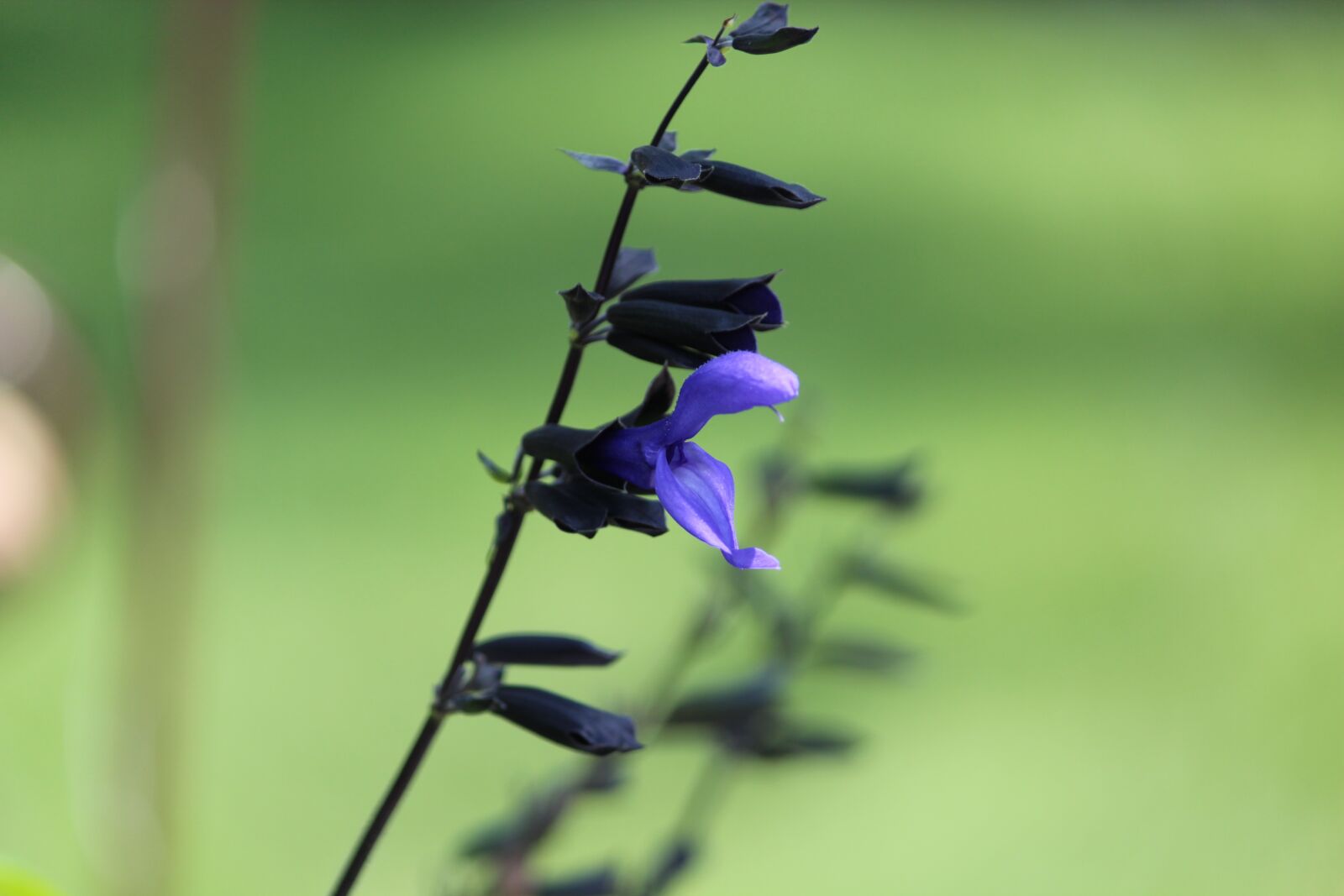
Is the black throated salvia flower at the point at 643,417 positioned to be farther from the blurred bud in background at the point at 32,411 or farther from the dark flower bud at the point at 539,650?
the blurred bud in background at the point at 32,411

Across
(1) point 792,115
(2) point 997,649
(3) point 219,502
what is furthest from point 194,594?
(1) point 792,115

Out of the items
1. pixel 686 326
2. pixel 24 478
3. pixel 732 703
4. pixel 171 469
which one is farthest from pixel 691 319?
pixel 24 478

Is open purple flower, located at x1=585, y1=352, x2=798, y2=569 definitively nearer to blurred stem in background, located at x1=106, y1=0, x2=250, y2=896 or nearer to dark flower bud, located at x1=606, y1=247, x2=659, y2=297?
dark flower bud, located at x1=606, y1=247, x2=659, y2=297

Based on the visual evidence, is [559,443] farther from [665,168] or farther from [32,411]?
[32,411]

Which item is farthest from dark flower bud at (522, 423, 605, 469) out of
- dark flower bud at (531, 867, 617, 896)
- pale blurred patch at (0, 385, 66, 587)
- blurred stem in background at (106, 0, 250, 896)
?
pale blurred patch at (0, 385, 66, 587)

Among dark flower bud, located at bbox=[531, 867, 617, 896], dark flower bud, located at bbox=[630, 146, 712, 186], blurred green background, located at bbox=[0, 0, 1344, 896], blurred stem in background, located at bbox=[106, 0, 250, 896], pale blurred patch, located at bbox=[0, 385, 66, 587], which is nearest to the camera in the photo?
dark flower bud, located at bbox=[630, 146, 712, 186]

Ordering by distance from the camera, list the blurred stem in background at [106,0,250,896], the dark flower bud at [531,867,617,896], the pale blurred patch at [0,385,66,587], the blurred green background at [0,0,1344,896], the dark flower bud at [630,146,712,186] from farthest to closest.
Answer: the blurred green background at [0,0,1344,896], the pale blurred patch at [0,385,66,587], the blurred stem in background at [106,0,250,896], the dark flower bud at [531,867,617,896], the dark flower bud at [630,146,712,186]

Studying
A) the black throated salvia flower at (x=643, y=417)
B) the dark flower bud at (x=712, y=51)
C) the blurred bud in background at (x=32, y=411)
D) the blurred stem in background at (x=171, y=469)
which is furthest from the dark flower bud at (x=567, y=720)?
the blurred bud in background at (x=32, y=411)
